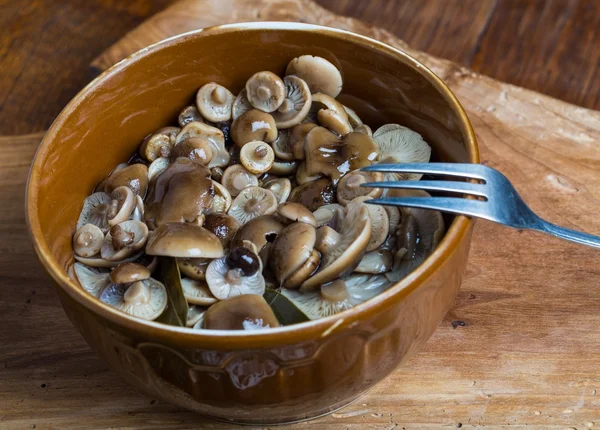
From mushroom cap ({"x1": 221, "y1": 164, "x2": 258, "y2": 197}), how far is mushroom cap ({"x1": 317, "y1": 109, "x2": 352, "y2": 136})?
171 mm

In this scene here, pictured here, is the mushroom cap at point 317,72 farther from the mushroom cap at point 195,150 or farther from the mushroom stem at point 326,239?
the mushroom stem at point 326,239

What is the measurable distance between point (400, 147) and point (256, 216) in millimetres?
313

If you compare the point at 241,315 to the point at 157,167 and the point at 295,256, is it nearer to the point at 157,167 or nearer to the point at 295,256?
the point at 295,256

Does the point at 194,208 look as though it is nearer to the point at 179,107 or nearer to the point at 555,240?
the point at 179,107

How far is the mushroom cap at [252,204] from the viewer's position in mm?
1337

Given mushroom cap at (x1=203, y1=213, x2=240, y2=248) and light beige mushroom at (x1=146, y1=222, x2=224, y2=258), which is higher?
light beige mushroom at (x1=146, y1=222, x2=224, y2=258)

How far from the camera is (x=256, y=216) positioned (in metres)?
1.33

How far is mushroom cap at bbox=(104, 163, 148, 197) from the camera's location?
1381 mm

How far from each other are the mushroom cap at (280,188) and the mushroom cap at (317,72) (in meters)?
0.22

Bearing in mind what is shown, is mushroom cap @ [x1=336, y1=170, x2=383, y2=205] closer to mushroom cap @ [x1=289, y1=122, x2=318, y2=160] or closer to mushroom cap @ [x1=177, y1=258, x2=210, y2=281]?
mushroom cap @ [x1=289, y1=122, x2=318, y2=160]

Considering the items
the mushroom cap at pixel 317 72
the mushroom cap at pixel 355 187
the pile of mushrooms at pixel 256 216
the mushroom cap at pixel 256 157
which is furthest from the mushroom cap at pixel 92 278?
the mushroom cap at pixel 317 72

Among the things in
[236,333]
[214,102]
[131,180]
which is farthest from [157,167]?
[236,333]

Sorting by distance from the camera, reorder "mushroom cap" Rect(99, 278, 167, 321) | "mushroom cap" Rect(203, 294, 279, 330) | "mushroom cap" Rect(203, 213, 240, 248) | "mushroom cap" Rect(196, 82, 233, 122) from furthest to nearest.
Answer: "mushroom cap" Rect(196, 82, 233, 122) < "mushroom cap" Rect(203, 213, 240, 248) < "mushroom cap" Rect(99, 278, 167, 321) < "mushroom cap" Rect(203, 294, 279, 330)

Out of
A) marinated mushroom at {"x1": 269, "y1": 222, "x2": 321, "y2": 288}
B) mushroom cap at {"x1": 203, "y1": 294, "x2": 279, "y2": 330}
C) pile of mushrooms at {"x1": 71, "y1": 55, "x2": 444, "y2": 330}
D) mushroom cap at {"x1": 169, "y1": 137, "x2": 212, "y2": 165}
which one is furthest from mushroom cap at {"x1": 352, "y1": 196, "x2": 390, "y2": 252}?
mushroom cap at {"x1": 169, "y1": 137, "x2": 212, "y2": 165}
